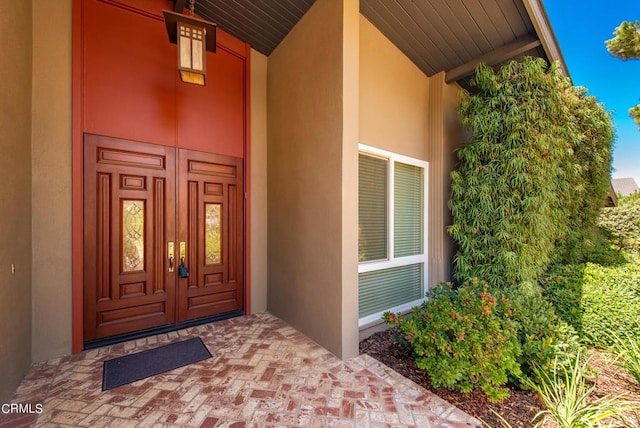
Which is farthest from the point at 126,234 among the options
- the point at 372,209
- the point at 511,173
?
the point at 511,173

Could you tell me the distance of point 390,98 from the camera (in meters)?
4.05

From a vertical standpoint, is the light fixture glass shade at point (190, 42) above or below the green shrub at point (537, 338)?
above

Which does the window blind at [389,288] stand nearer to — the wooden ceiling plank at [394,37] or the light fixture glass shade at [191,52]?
the light fixture glass shade at [191,52]

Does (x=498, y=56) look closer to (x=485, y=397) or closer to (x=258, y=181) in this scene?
(x=258, y=181)

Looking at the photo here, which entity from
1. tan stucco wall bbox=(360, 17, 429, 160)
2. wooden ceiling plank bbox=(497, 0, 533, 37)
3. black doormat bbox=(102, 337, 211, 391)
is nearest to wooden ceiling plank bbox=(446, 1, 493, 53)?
wooden ceiling plank bbox=(497, 0, 533, 37)

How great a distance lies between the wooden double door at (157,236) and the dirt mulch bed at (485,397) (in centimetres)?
225

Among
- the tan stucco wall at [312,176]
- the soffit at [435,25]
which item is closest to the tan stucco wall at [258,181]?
the tan stucco wall at [312,176]

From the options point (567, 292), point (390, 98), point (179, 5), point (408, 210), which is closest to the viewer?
point (179, 5)

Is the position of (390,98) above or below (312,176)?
above

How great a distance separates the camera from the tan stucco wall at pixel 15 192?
6.75 ft

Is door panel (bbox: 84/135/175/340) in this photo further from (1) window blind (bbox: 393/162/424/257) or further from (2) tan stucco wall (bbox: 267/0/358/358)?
(1) window blind (bbox: 393/162/424/257)

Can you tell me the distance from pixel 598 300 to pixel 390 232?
2.96 meters

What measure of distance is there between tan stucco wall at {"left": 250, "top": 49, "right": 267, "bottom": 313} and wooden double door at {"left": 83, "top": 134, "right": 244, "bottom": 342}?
8.2 inches

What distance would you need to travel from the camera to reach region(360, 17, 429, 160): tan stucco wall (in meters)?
3.70
